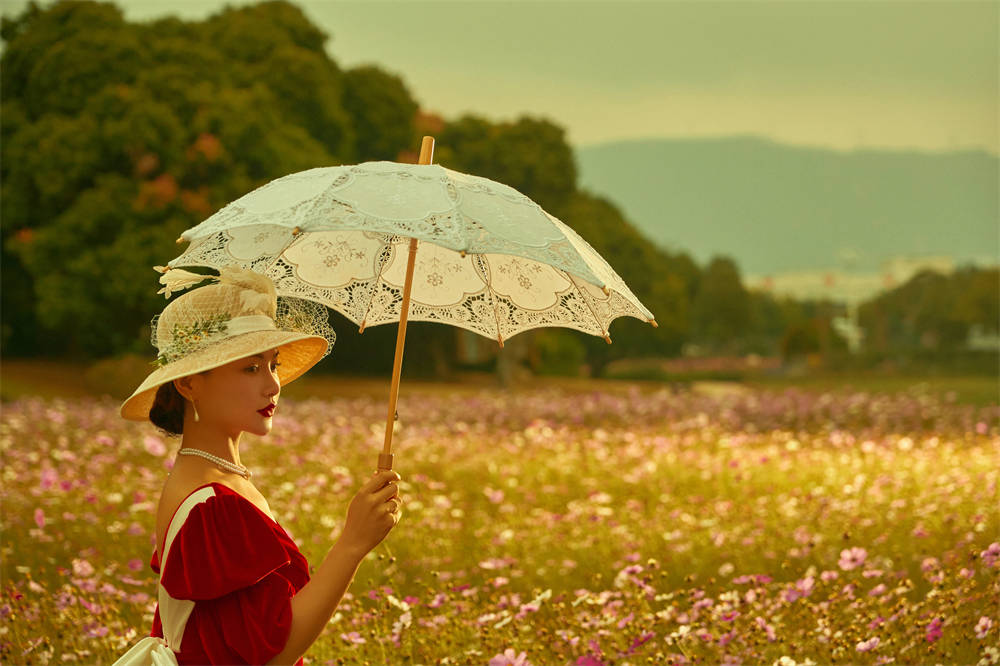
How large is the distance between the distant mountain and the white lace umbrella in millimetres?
15362

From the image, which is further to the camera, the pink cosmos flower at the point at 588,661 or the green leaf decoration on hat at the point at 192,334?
the pink cosmos flower at the point at 588,661

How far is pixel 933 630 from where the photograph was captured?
3.65m

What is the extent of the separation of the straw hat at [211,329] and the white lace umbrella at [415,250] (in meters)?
0.16

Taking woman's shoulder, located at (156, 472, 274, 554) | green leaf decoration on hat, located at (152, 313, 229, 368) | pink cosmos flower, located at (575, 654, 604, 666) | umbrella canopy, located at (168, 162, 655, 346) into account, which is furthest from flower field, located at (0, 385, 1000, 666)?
green leaf decoration on hat, located at (152, 313, 229, 368)

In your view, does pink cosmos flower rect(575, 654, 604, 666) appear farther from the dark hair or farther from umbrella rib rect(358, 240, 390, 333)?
the dark hair

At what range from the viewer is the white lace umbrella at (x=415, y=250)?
2.49 m

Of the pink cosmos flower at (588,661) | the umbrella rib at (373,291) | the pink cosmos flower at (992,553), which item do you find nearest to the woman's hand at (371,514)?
the umbrella rib at (373,291)

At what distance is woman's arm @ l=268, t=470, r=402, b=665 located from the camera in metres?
2.34

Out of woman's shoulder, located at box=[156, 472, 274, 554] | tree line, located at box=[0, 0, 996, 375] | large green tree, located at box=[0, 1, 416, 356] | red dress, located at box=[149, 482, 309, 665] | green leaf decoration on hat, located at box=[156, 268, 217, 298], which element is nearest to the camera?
red dress, located at box=[149, 482, 309, 665]

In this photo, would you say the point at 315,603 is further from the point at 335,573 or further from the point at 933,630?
the point at 933,630

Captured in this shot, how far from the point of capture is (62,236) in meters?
15.2

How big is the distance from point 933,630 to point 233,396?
2.79m

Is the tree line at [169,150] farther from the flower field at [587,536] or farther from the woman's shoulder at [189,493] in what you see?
the woman's shoulder at [189,493]

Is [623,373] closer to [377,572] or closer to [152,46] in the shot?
[152,46]
